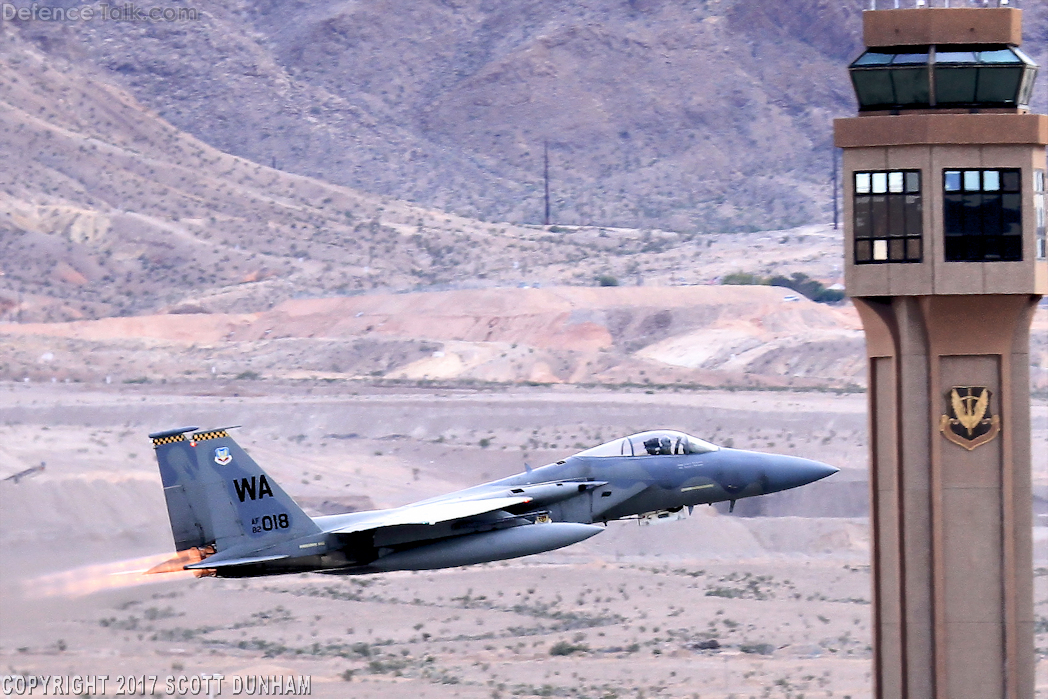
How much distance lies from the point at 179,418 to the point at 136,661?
42.0 meters

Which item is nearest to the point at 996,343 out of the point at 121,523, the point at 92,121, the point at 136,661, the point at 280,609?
the point at 136,661

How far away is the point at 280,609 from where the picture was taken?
181 feet

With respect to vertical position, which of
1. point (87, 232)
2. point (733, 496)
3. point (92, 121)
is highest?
point (92, 121)

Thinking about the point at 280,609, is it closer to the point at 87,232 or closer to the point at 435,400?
the point at 435,400

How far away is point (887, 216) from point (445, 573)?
34.1 metres

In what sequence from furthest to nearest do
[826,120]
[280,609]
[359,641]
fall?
[826,120] → [280,609] → [359,641]

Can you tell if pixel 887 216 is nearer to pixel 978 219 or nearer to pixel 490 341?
pixel 978 219

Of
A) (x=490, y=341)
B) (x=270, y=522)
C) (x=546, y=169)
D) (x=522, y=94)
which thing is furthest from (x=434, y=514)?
(x=522, y=94)

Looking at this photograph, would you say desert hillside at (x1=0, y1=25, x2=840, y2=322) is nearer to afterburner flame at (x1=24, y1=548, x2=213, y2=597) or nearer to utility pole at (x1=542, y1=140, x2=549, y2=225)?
utility pole at (x1=542, y1=140, x2=549, y2=225)

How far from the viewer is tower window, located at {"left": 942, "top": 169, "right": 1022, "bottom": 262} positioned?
3159cm

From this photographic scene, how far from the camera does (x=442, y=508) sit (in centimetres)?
3553

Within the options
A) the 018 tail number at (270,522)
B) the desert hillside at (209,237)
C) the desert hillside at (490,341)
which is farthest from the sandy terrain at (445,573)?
the desert hillside at (209,237)

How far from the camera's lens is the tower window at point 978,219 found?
31.6 meters

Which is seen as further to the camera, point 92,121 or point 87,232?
point 92,121
